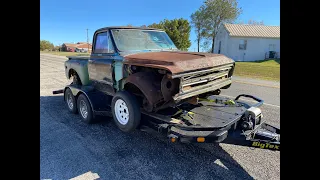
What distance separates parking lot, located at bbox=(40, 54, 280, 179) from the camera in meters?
3.26

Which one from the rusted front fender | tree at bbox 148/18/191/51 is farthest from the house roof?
the rusted front fender

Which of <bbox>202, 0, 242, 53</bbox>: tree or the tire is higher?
<bbox>202, 0, 242, 53</bbox>: tree

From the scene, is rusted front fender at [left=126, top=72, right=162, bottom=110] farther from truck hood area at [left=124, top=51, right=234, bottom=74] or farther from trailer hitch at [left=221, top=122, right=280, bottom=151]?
trailer hitch at [left=221, top=122, right=280, bottom=151]

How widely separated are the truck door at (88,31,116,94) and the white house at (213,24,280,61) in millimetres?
27522

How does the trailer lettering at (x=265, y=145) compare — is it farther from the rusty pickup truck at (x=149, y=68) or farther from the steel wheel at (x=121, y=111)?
the steel wheel at (x=121, y=111)

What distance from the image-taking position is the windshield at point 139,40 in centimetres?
470

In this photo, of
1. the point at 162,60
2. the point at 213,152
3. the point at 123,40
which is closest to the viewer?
the point at 162,60

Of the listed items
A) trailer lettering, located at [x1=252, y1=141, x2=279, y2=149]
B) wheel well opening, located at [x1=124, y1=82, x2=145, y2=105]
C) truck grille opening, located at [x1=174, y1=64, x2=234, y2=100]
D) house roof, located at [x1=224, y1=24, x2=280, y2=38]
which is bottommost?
trailer lettering, located at [x1=252, y1=141, x2=279, y2=149]

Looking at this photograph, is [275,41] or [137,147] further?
[275,41]

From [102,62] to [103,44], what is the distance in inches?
19.6

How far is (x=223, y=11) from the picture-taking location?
122 ft
